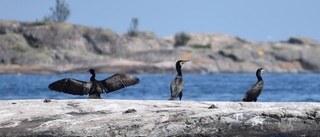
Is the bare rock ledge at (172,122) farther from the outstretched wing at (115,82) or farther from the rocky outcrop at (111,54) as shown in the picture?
the rocky outcrop at (111,54)

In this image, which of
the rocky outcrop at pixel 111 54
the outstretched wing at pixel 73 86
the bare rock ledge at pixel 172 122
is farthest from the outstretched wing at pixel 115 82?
the rocky outcrop at pixel 111 54

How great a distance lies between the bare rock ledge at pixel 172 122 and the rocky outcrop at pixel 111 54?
324 feet

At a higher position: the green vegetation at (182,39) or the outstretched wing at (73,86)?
the green vegetation at (182,39)

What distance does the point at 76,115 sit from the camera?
51.8ft

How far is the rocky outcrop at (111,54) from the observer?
389ft

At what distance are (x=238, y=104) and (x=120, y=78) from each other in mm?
3899

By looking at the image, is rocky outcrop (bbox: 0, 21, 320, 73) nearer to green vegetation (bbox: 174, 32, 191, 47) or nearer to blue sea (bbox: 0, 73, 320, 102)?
green vegetation (bbox: 174, 32, 191, 47)

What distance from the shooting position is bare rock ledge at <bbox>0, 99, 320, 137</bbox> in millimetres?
14711

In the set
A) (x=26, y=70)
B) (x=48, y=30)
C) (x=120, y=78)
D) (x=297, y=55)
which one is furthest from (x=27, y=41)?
(x=120, y=78)

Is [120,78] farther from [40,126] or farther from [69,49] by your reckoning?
[69,49]

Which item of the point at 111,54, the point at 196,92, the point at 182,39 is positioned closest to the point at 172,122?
the point at 196,92

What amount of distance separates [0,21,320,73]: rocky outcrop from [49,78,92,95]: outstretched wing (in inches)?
3734

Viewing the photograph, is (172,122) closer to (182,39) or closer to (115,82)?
(115,82)

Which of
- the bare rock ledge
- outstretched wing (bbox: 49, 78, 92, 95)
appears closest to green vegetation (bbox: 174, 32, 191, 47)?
outstretched wing (bbox: 49, 78, 92, 95)
